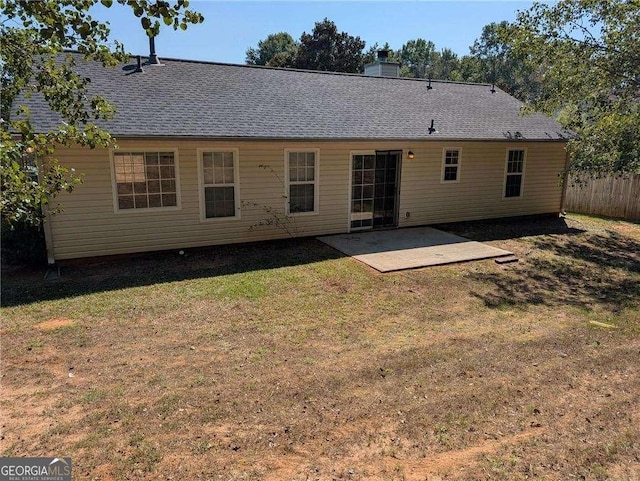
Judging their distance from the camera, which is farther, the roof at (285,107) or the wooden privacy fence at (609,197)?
the wooden privacy fence at (609,197)

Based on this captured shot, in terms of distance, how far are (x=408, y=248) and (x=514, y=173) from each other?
528cm

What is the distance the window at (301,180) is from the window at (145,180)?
98.9 inches

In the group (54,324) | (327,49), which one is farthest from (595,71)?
(327,49)

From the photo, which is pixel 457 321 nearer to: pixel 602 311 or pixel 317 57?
pixel 602 311

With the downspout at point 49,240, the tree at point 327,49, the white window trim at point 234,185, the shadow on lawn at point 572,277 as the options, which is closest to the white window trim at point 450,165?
the shadow on lawn at point 572,277

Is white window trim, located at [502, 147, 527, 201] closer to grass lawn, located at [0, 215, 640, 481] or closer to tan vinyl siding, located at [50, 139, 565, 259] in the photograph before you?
tan vinyl siding, located at [50, 139, 565, 259]

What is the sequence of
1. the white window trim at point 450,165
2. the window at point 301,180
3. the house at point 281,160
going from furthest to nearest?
the white window trim at point 450,165
the window at point 301,180
the house at point 281,160

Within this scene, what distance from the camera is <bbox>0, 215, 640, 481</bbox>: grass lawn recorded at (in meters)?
3.51

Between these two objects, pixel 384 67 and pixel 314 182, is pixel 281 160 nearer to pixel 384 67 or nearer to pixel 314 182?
pixel 314 182

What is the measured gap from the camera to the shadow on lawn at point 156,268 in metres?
7.25

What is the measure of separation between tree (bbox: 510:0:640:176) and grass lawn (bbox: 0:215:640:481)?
4.18 metres

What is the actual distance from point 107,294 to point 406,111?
8.93 metres

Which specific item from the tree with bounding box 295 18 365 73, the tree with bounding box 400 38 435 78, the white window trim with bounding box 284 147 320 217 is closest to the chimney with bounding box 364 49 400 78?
the white window trim with bounding box 284 147 320 217

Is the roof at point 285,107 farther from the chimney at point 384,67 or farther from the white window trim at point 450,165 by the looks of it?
the chimney at point 384,67
